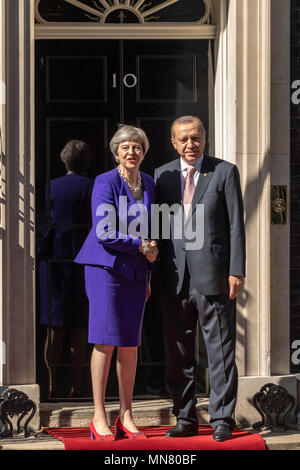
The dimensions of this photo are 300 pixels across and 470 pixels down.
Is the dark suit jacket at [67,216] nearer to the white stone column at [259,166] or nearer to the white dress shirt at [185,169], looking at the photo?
the white dress shirt at [185,169]

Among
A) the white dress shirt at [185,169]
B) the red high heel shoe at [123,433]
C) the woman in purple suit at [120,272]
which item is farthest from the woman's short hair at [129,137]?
the red high heel shoe at [123,433]

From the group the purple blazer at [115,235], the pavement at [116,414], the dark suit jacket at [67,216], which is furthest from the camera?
the dark suit jacket at [67,216]

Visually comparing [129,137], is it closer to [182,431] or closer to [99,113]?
[99,113]

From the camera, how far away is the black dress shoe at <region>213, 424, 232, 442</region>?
7199mm

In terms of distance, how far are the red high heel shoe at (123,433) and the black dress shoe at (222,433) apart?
0.51m

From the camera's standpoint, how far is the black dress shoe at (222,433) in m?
7.20

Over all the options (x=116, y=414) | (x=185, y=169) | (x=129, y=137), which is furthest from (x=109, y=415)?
(x=129, y=137)

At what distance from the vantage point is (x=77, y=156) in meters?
8.15

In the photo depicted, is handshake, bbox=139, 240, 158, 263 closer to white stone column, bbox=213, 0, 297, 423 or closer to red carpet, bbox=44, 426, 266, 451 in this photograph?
white stone column, bbox=213, 0, 297, 423

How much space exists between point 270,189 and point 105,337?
5.98 feet

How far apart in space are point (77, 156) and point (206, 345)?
1.92 metres

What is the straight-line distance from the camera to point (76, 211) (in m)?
8.10

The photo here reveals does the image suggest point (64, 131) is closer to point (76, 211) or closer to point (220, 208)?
point (76, 211)
